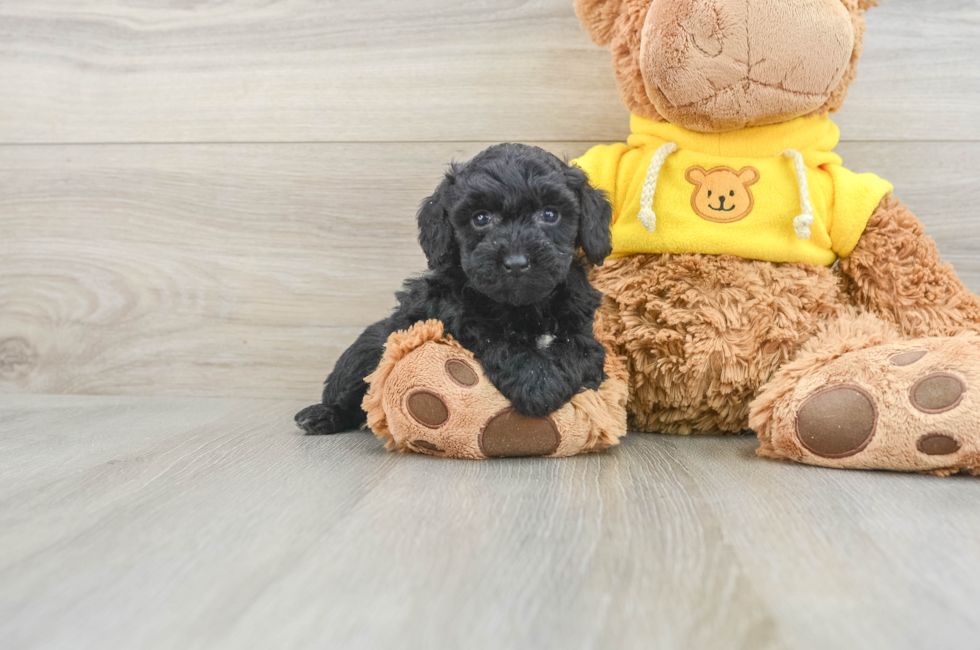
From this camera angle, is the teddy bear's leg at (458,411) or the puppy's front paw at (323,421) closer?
the teddy bear's leg at (458,411)

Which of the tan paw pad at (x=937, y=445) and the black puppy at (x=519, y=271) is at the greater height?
the black puppy at (x=519, y=271)

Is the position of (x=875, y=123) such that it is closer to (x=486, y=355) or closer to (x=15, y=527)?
(x=486, y=355)

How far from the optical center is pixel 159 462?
3.15 feet

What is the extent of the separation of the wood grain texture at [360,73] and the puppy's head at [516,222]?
47cm

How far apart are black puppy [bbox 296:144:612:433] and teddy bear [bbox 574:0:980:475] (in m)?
0.13

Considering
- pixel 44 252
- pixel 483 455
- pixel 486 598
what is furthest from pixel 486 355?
pixel 44 252

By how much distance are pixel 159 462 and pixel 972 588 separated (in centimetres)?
91

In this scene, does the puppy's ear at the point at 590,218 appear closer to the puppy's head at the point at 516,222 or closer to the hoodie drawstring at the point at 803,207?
the puppy's head at the point at 516,222

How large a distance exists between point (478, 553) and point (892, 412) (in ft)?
1.79

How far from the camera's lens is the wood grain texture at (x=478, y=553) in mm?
490

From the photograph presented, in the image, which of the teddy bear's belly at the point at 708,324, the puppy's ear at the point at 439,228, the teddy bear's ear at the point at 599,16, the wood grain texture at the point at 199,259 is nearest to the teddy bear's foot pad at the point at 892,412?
the teddy bear's belly at the point at 708,324

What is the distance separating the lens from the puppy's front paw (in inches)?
46.1

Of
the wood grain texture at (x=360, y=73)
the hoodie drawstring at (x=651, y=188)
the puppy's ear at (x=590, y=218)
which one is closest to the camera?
the puppy's ear at (x=590, y=218)

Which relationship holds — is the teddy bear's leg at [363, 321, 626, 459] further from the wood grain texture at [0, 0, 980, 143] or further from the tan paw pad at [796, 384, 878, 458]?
the wood grain texture at [0, 0, 980, 143]
